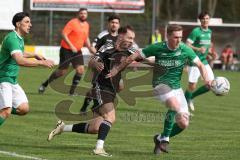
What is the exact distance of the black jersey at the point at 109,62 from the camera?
11.7 meters

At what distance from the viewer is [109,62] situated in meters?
11.8

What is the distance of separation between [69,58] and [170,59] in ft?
30.9

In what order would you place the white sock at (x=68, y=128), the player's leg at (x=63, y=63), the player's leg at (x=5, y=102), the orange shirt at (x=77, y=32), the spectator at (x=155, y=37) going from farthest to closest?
1. the spectator at (x=155, y=37)
2. the orange shirt at (x=77, y=32)
3. the player's leg at (x=63, y=63)
4. the white sock at (x=68, y=128)
5. the player's leg at (x=5, y=102)

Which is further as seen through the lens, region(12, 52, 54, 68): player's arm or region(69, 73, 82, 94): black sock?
region(69, 73, 82, 94): black sock

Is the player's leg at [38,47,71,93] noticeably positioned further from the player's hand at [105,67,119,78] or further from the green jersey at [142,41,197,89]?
the player's hand at [105,67,119,78]

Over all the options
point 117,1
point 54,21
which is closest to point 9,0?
point 54,21

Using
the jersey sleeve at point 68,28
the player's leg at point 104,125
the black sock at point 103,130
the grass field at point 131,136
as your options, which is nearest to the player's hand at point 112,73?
the player's leg at point 104,125

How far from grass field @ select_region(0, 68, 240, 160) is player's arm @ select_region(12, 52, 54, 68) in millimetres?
1211

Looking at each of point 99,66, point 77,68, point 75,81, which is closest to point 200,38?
point 77,68

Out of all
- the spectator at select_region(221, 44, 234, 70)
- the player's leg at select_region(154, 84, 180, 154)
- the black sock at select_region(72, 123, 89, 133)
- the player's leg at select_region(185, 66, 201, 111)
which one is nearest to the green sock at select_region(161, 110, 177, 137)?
the player's leg at select_region(154, 84, 180, 154)

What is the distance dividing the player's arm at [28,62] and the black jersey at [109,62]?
0.95m

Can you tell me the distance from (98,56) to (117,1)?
31074mm

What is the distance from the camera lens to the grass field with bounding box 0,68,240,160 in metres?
11.5

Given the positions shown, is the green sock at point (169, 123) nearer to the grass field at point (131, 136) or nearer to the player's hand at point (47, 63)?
the grass field at point (131, 136)
